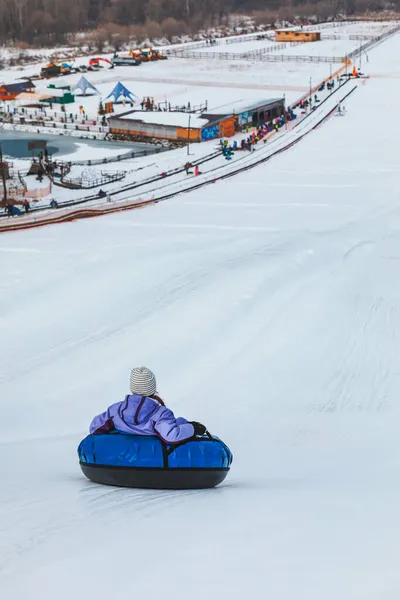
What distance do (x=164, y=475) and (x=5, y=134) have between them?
82.2ft

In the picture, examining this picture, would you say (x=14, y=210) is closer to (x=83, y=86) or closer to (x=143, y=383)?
(x=143, y=383)

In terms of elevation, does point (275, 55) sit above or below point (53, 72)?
above

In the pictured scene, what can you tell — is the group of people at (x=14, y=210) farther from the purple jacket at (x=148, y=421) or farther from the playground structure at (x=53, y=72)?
the playground structure at (x=53, y=72)

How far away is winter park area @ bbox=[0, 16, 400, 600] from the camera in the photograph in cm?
316

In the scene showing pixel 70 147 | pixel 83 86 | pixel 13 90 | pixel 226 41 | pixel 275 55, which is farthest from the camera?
pixel 226 41

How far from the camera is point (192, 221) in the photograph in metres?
14.0

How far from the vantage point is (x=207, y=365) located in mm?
7699

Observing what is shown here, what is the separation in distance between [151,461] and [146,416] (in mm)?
233

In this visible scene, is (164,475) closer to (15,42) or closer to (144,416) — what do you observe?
(144,416)

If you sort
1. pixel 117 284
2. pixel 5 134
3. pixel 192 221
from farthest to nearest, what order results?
pixel 5 134 < pixel 192 221 < pixel 117 284

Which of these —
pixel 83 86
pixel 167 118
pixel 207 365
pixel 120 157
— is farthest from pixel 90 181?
pixel 83 86

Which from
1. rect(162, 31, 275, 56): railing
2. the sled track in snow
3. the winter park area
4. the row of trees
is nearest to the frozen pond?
the winter park area

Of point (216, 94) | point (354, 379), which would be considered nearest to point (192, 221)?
point (354, 379)

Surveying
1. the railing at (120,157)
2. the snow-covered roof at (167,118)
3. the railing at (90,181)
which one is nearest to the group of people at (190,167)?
the railing at (90,181)
